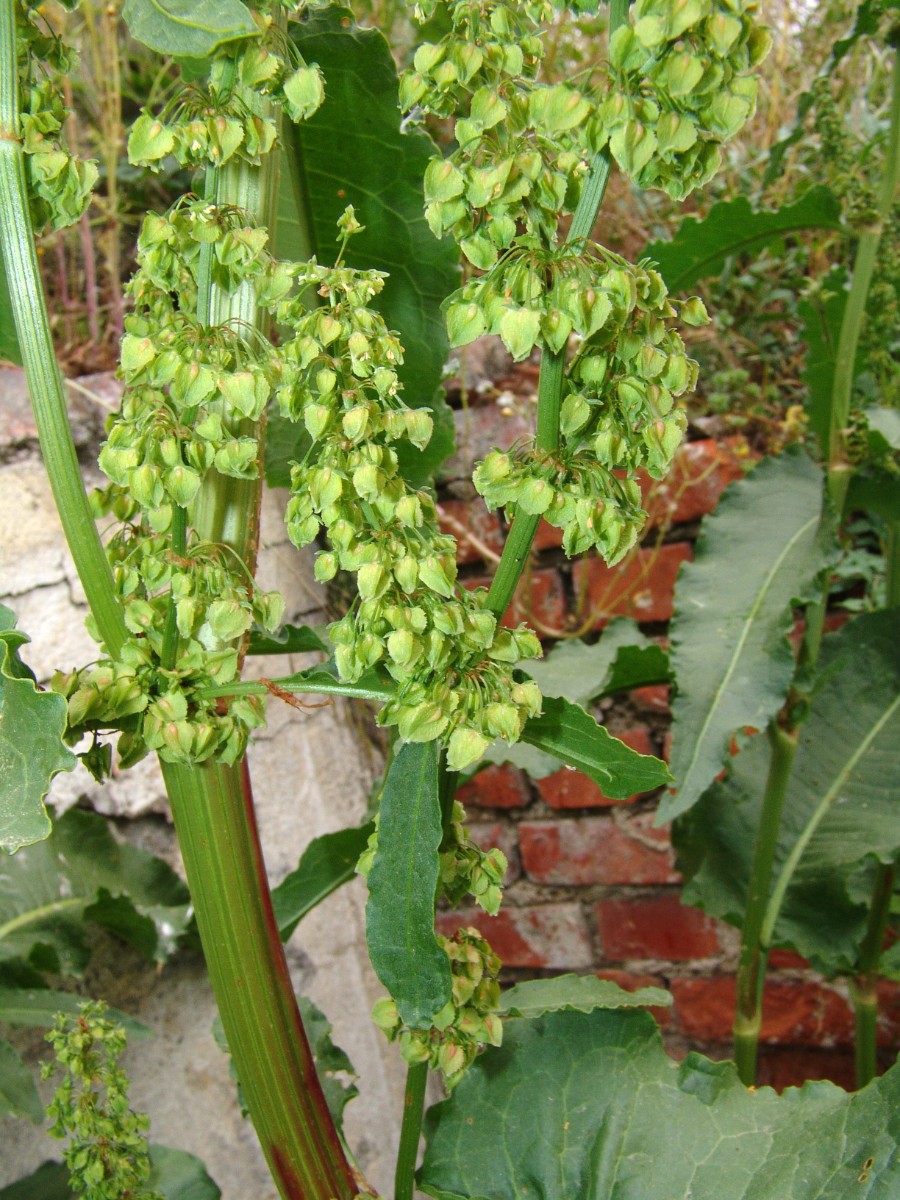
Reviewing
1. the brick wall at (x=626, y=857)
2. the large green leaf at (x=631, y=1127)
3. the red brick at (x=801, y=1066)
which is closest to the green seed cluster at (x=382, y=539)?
the large green leaf at (x=631, y=1127)

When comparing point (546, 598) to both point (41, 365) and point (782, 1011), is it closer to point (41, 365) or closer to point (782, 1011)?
point (782, 1011)

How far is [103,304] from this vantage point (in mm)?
1209

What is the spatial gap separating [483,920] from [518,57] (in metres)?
1.01

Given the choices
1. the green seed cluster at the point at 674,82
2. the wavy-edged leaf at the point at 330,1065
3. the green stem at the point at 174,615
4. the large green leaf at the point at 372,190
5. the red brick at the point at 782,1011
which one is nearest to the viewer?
the green seed cluster at the point at 674,82

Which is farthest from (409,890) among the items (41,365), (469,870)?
(41,365)

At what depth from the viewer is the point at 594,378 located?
35cm

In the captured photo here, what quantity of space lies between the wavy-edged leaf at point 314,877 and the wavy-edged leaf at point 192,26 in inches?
17.2

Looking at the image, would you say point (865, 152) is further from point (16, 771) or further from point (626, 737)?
point (16, 771)

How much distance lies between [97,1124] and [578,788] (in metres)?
0.67

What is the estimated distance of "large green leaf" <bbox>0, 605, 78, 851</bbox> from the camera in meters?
0.36

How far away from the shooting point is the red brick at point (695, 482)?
3.59ft

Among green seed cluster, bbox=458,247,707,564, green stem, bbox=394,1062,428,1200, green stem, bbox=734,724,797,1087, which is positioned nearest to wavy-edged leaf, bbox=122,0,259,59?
green seed cluster, bbox=458,247,707,564

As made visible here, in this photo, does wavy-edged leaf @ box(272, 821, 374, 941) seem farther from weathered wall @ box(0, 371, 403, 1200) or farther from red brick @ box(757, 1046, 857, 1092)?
red brick @ box(757, 1046, 857, 1092)

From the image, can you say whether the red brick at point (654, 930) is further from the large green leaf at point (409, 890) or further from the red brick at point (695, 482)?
the large green leaf at point (409, 890)
